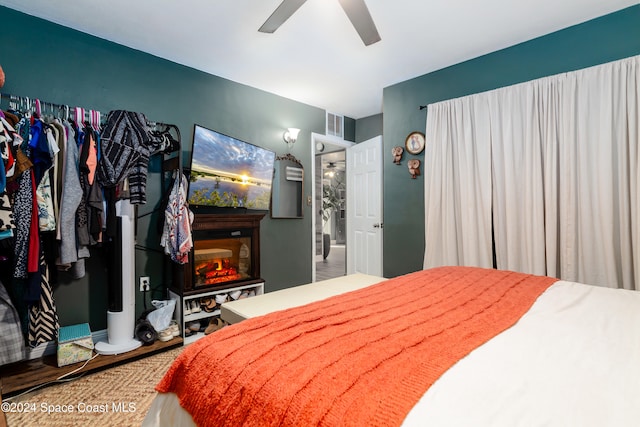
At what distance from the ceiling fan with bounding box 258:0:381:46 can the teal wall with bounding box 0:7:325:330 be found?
138 centimetres

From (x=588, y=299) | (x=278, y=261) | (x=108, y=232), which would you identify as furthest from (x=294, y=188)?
(x=588, y=299)

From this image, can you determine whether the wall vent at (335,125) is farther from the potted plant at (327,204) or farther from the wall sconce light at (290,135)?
the potted plant at (327,204)

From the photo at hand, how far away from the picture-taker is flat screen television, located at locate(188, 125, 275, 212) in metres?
2.72

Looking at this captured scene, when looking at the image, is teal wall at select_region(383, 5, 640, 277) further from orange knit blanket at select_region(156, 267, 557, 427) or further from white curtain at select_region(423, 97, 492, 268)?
orange knit blanket at select_region(156, 267, 557, 427)

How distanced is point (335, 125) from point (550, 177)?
276cm

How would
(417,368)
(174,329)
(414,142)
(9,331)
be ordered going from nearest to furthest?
(417,368)
(9,331)
(174,329)
(414,142)

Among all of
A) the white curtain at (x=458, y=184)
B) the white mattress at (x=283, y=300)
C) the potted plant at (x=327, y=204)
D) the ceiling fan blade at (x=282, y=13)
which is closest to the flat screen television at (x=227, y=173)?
the ceiling fan blade at (x=282, y=13)

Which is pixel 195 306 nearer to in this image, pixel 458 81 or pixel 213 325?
pixel 213 325

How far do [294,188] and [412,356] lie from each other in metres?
3.29

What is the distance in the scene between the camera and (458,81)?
310 cm

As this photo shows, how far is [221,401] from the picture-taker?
2.53 ft

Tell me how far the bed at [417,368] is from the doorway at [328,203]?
3.11 meters

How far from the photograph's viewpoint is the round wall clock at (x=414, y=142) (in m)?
3.34

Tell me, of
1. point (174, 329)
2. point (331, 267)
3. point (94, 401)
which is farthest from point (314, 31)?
point (331, 267)
